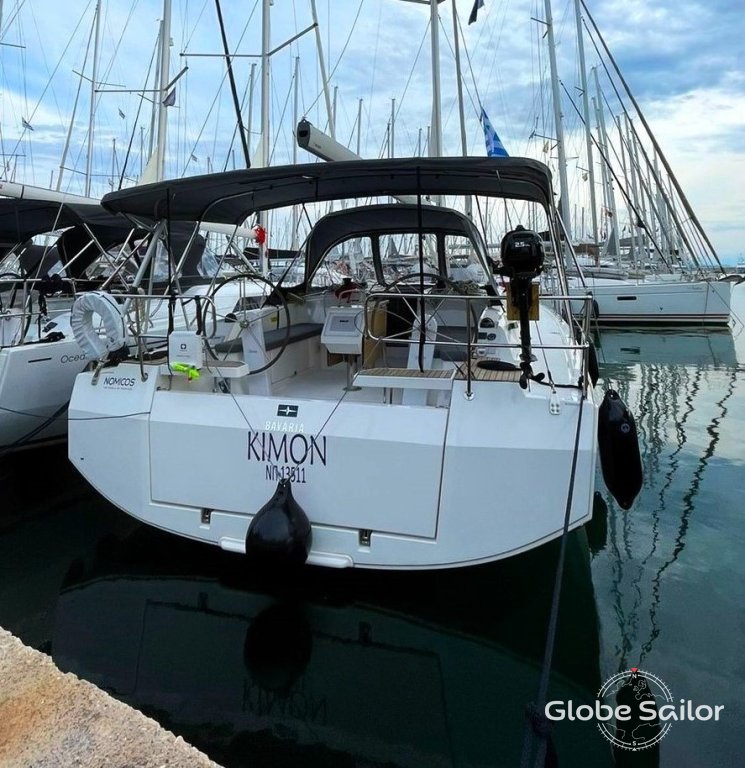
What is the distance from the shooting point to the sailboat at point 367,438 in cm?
333

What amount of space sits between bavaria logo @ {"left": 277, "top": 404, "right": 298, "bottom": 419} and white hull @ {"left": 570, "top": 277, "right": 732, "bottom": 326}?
16309mm

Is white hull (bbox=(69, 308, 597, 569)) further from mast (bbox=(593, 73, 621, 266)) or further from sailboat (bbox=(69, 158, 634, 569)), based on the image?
mast (bbox=(593, 73, 621, 266))

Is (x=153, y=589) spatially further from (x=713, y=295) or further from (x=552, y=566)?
(x=713, y=295)

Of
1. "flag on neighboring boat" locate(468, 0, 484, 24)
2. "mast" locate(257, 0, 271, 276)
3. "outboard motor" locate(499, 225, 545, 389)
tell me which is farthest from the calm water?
"flag on neighboring boat" locate(468, 0, 484, 24)

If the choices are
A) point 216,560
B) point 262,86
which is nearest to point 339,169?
point 216,560

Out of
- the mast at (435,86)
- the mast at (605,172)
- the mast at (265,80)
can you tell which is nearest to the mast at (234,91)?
the mast at (265,80)

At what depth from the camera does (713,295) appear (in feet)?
61.3

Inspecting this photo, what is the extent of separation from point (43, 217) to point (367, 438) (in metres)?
7.11

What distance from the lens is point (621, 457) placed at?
150 inches

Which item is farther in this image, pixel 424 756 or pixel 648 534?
pixel 648 534

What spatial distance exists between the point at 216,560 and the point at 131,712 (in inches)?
88.9

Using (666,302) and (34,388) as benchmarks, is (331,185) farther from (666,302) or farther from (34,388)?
(666,302)

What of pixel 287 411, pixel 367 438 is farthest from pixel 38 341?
pixel 367 438

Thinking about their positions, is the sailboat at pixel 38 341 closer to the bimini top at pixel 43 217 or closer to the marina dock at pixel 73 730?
the bimini top at pixel 43 217
